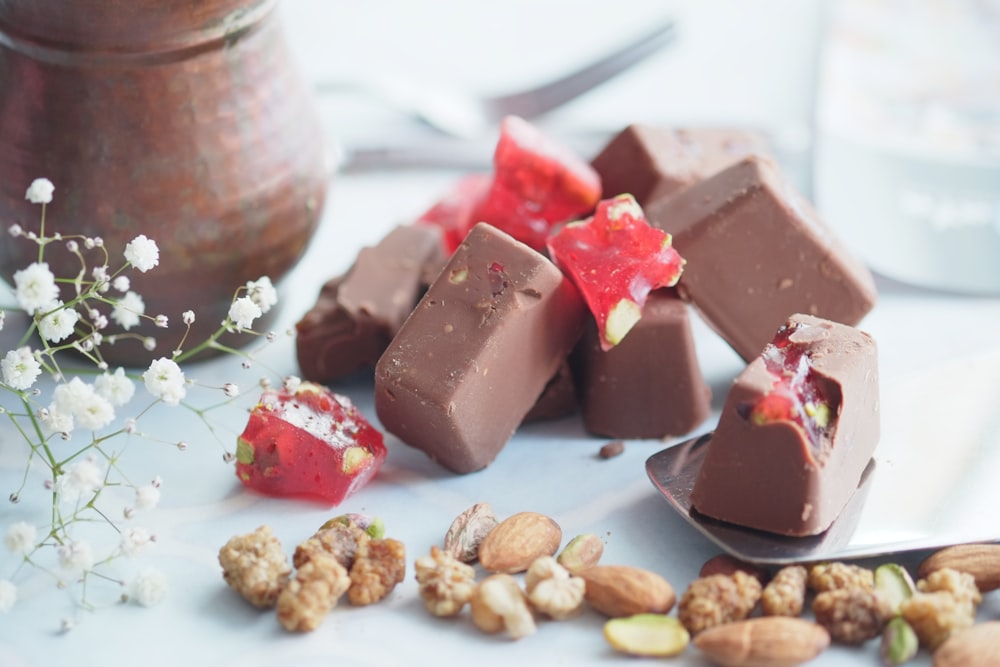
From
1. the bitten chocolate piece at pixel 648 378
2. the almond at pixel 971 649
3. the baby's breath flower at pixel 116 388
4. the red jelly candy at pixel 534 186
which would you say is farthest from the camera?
the red jelly candy at pixel 534 186

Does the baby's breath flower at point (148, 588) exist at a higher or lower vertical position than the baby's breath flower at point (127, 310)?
A: lower

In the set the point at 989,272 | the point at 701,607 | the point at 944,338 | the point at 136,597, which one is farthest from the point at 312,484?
the point at 989,272

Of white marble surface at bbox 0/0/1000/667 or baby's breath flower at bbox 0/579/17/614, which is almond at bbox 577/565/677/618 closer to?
white marble surface at bbox 0/0/1000/667

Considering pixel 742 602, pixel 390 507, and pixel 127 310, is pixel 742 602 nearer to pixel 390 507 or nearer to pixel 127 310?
Result: pixel 390 507

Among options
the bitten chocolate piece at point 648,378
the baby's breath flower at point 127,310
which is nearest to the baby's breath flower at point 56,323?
Result: the baby's breath flower at point 127,310

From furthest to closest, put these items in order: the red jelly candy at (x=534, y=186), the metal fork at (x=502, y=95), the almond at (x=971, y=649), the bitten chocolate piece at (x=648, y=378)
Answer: the metal fork at (x=502, y=95)
the red jelly candy at (x=534, y=186)
the bitten chocolate piece at (x=648, y=378)
the almond at (x=971, y=649)

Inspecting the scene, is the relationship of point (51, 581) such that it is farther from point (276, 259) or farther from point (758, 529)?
point (758, 529)

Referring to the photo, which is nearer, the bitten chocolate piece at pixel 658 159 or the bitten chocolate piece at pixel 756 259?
the bitten chocolate piece at pixel 756 259

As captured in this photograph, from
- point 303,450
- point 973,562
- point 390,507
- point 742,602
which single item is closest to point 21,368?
point 303,450

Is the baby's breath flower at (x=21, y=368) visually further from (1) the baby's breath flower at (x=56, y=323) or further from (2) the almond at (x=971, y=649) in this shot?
(2) the almond at (x=971, y=649)
